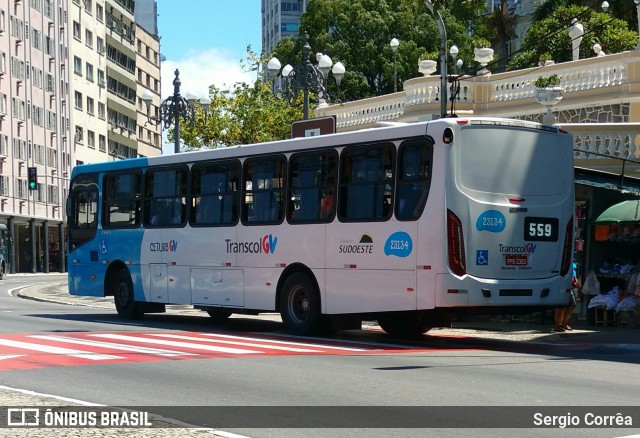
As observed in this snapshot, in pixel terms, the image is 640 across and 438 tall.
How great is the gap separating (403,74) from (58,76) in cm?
2950

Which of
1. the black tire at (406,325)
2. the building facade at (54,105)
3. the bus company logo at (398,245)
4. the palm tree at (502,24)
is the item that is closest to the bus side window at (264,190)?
the black tire at (406,325)

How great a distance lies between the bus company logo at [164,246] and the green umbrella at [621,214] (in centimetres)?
802

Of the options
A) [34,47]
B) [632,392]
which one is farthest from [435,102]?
[34,47]

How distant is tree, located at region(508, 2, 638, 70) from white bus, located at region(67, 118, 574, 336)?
124 ft

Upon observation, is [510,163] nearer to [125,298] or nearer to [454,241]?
[454,241]

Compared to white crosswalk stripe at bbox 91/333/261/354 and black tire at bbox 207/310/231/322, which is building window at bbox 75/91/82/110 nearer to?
black tire at bbox 207/310/231/322

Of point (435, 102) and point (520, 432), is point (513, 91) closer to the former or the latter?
point (435, 102)

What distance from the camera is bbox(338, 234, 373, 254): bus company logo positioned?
19.7m

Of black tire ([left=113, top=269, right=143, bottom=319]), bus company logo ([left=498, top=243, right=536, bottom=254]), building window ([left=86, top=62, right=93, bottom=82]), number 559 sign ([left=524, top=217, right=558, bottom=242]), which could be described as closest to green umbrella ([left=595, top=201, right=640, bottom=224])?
number 559 sign ([left=524, top=217, right=558, bottom=242])

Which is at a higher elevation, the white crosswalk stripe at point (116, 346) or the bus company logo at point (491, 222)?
the bus company logo at point (491, 222)

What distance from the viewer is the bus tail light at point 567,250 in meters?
19.8

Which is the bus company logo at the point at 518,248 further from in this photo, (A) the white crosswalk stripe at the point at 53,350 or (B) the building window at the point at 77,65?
(B) the building window at the point at 77,65

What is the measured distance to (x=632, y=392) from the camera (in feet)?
42.2

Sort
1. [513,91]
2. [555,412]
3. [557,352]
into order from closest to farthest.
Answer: [555,412] → [557,352] → [513,91]
